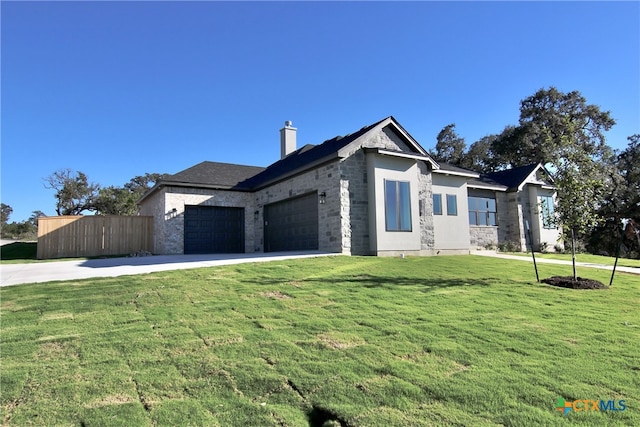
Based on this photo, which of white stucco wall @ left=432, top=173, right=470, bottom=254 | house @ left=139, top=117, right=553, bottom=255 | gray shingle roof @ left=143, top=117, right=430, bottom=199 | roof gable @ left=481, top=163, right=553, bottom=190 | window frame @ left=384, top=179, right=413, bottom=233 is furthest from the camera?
roof gable @ left=481, top=163, right=553, bottom=190

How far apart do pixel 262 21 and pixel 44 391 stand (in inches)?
505

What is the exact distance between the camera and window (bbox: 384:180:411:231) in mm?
14273

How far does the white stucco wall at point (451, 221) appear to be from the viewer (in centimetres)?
1713

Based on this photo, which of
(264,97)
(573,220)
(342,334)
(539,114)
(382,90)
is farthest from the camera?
(539,114)

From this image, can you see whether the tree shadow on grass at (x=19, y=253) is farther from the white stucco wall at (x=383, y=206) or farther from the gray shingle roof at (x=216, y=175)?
the white stucco wall at (x=383, y=206)

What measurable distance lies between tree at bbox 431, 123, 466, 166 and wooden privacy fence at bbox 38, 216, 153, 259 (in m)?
29.6

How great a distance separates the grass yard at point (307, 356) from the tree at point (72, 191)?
3427 cm

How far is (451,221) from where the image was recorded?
17828 millimetres

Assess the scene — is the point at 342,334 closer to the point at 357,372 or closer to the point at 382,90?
the point at 357,372

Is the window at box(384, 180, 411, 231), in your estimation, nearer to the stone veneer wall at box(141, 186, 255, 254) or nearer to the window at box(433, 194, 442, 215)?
the window at box(433, 194, 442, 215)

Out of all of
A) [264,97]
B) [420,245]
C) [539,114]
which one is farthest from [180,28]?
[539,114]

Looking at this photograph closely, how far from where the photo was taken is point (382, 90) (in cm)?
1825

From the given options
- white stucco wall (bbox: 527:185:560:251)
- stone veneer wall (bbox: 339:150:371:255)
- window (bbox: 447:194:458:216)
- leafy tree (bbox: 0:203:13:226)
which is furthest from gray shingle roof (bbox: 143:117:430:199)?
leafy tree (bbox: 0:203:13:226)

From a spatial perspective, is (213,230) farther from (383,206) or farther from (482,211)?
(482,211)
